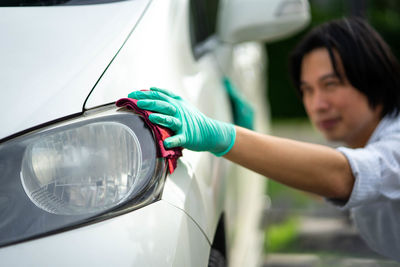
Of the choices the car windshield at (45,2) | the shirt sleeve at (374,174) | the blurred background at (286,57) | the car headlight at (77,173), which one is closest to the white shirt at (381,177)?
the shirt sleeve at (374,174)

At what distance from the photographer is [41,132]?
1159 mm

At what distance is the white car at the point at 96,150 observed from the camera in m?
1.06

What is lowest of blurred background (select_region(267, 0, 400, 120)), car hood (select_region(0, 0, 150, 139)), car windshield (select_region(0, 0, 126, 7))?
blurred background (select_region(267, 0, 400, 120))

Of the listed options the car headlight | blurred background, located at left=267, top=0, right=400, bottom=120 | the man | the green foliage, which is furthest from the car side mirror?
blurred background, located at left=267, top=0, right=400, bottom=120

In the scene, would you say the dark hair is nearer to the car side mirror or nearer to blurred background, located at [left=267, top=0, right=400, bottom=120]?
the car side mirror

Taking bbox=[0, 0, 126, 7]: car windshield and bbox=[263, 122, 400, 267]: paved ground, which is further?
bbox=[263, 122, 400, 267]: paved ground

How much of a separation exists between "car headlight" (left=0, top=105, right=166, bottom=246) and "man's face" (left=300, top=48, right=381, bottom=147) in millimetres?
1090

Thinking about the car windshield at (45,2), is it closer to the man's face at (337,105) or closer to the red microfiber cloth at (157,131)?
the red microfiber cloth at (157,131)

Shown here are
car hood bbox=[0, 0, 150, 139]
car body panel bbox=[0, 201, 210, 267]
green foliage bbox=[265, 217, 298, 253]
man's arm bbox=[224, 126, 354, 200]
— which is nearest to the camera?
car body panel bbox=[0, 201, 210, 267]

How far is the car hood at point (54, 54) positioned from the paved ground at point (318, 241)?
63.7 inches

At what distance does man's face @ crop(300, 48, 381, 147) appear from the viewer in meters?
2.07

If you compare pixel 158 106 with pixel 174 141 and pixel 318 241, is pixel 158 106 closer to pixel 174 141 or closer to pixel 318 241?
pixel 174 141

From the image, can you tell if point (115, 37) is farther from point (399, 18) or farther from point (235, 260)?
point (399, 18)

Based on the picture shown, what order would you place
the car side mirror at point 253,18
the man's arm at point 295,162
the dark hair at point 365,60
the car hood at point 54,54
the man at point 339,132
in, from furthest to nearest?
the car side mirror at point 253,18 → the dark hair at point 365,60 → the man's arm at point 295,162 → the man at point 339,132 → the car hood at point 54,54
